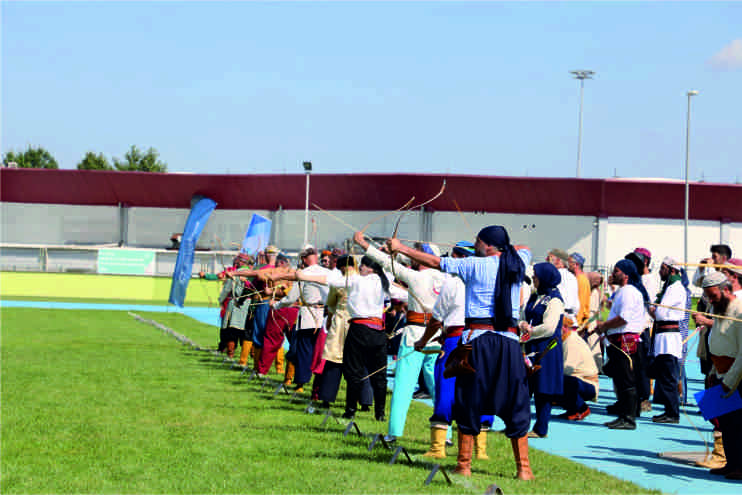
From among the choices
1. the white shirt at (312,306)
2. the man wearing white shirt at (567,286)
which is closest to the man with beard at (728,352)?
the man wearing white shirt at (567,286)

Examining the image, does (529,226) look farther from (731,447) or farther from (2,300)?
(731,447)

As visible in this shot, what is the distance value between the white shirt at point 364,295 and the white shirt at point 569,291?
2.39 m

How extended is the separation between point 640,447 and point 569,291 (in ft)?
7.60

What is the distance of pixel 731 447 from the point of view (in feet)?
26.0

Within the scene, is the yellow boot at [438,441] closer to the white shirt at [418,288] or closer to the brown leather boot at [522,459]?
the brown leather boot at [522,459]

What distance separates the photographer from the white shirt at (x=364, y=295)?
32.2 ft

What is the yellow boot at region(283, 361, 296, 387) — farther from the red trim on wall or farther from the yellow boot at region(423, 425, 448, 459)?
the red trim on wall

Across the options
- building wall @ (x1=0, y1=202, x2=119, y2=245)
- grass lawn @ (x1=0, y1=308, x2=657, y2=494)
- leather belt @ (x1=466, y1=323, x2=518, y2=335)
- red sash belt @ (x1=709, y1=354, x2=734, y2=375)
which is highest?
building wall @ (x1=0, y1=202, x2=119, y2=245)

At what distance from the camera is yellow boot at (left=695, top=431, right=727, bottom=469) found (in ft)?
27.5

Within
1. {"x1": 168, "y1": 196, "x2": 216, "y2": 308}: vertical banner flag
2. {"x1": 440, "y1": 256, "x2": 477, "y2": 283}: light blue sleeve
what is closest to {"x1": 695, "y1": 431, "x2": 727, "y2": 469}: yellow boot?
{"x1": 440, "y1": 256, "x2": 477, "y2": 283}: light blue sleeve

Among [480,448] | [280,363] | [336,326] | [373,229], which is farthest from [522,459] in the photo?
[373,229]

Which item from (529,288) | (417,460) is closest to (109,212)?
(529,288)

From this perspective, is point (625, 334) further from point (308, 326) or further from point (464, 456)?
point (464, 456)

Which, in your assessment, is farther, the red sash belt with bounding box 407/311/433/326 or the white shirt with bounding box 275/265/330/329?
the white shirt with bounding box 275/265/330/329
